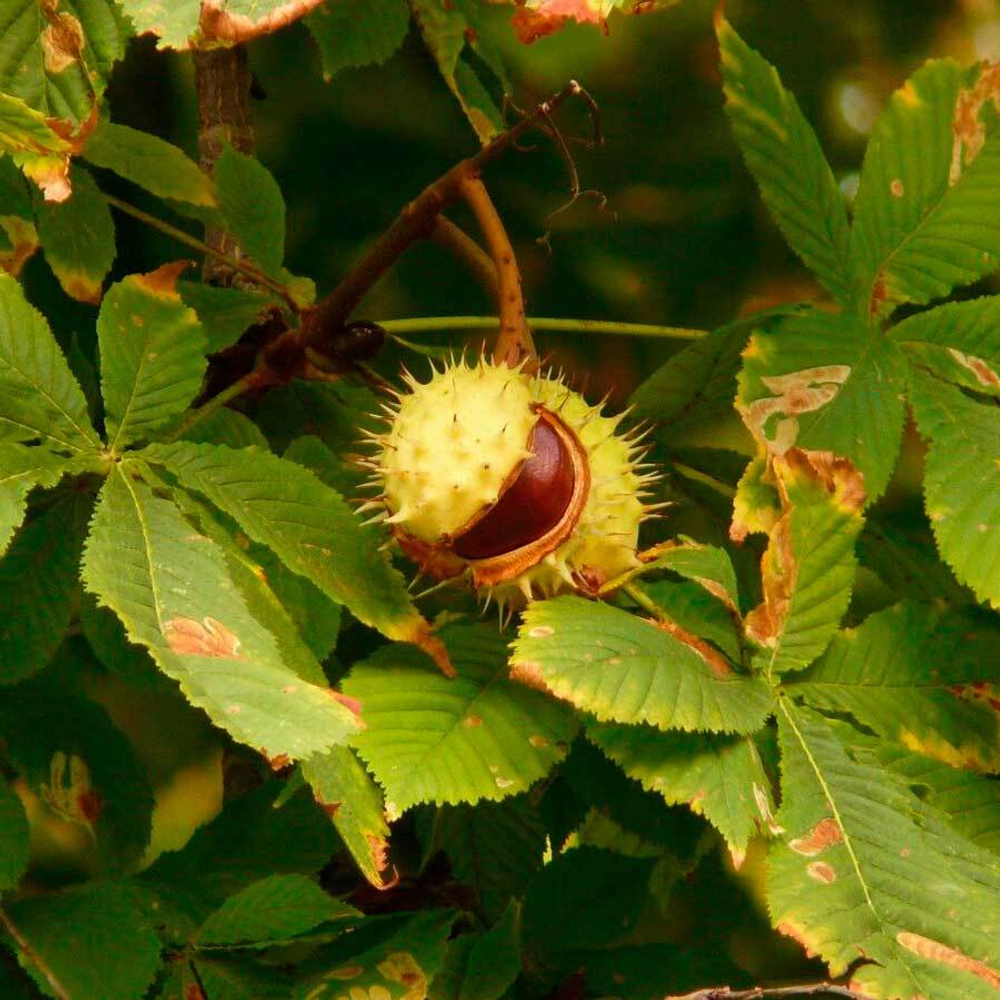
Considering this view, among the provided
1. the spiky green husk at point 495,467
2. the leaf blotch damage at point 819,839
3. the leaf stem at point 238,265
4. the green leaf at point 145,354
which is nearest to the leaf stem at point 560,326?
the leaf stem at point 238,265

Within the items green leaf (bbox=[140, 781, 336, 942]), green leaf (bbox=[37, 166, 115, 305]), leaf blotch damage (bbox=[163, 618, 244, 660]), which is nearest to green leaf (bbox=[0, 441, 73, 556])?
leaf blotch damage (bbox=[163, 618, 244, 660])

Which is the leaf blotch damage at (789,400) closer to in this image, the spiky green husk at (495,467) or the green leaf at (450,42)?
the spiky green husk at (495,467)

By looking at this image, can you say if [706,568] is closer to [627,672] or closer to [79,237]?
[627,672]

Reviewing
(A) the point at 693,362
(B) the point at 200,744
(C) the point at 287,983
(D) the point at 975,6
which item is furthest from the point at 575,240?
→ (C) the point at 287,983

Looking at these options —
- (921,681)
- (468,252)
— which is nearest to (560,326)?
(468,252)

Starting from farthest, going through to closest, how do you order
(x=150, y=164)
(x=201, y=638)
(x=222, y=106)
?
1. (x=222, y=106)
2. (x=150, y=164)
3. (x=201, y=638)

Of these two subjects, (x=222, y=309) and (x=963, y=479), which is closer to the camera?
(x=963, y=479)
